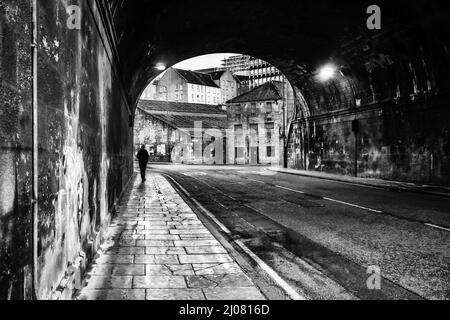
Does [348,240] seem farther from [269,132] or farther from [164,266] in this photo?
[269,132]

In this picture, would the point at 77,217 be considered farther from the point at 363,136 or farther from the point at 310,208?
the point at 363,136

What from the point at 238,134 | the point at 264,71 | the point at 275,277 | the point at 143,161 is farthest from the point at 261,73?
the point at 275,277

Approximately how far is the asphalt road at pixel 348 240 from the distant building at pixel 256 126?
44.9 meters

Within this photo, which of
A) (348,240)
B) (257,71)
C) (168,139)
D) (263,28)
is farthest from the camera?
(257,71)

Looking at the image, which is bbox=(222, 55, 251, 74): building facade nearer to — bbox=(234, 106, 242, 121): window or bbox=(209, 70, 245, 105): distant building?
bbox=(209, 70, 245, 105): distant building

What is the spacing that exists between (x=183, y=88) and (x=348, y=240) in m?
84.1

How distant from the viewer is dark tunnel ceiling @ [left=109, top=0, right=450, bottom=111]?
11318 millimetres

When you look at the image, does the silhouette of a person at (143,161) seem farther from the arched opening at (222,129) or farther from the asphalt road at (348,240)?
the arched opening at (222,129)

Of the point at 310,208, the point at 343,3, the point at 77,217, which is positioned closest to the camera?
the point at 77,217

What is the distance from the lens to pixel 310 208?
10859 millimetres

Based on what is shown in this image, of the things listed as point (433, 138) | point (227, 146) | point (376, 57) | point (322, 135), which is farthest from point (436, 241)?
point (227, 146)

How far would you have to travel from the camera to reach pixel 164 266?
5.36 meters

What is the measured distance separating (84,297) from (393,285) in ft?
11.7

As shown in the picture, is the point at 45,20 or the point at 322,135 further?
the point at 322,135
